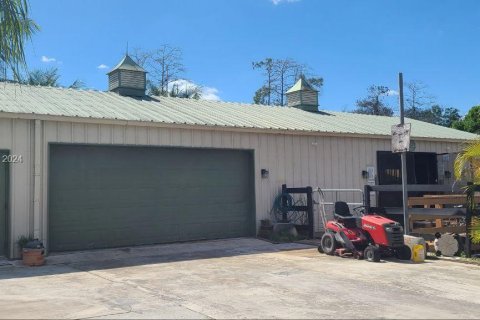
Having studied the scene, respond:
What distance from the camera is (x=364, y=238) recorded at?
9.91 m

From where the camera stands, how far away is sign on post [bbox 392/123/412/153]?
1055cm

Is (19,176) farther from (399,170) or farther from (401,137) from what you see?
(399,170)

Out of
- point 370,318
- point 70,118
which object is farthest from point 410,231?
point 70,118

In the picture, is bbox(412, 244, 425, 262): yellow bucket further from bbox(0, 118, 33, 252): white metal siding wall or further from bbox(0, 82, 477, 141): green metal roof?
bbox(0, 118, 33, 252): white metal siding wall

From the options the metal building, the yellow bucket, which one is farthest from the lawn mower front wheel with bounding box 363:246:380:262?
the metal building

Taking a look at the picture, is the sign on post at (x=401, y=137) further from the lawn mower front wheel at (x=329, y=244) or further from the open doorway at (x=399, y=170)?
the open doorway at (x=399, y=170)

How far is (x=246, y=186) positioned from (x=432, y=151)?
7780 mm

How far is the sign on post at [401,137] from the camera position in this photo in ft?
34.6

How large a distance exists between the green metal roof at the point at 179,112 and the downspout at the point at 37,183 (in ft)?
1.47

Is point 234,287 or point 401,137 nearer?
point 234,287

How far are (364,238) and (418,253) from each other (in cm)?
102

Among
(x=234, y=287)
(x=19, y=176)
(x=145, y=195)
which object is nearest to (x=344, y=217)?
(x=234, y=287)

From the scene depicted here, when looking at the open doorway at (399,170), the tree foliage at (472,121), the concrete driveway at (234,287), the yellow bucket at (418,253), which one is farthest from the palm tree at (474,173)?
the tree foliage at (472,121)

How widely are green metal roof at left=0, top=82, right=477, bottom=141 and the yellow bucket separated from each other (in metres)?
5.31
